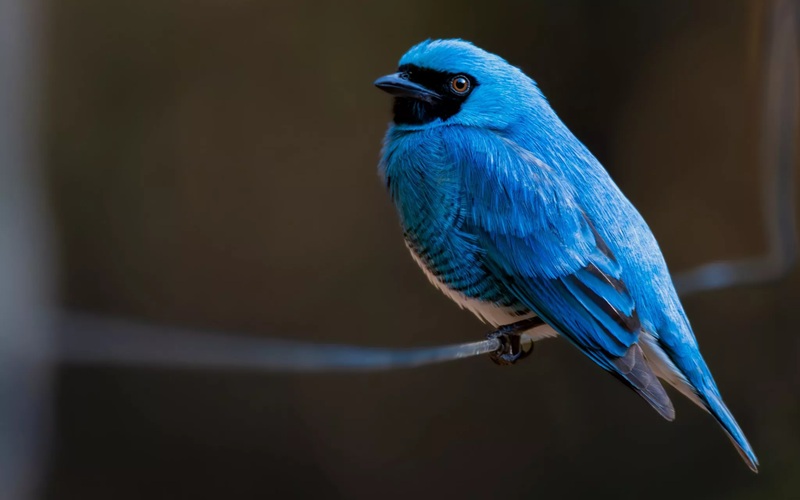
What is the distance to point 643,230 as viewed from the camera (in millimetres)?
3199

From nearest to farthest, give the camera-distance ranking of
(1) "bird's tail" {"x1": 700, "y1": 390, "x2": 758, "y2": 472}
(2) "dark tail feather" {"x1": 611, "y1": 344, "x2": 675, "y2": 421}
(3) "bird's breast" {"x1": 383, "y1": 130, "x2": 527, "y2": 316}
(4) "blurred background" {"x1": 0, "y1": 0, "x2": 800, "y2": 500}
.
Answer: (2) "dark tail feather" {"x1": 611, "y1": 344, "x2": 675, "y2": 421}, (1) "bird's tail" {"x1": 700, "y1": 390, "x2": 758, "y2": 472}, (3) "bird's breast" {"x1": 383, "y1": 130, "x2": 527, "y2": 316}, (4) "blurred background" {"x1": 0, "y1": 0, "x2": 800, "y2": 500}

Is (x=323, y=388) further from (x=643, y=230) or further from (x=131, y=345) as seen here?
(x=131, y=345)

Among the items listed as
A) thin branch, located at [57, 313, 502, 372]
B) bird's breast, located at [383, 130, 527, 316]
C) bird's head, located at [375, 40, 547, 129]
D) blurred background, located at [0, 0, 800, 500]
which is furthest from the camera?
blurred background, located at [0, 0, 800, 500]

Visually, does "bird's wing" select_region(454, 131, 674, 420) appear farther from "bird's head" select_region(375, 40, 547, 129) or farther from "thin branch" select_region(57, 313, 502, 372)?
"thin branch" select_region(57, 313, 502, 372)

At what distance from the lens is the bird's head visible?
3.21m

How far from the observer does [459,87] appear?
10.6ft

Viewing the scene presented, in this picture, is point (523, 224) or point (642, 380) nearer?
point (642, 380)

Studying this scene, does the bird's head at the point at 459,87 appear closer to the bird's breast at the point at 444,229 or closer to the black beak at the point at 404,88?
the black beak at the point at 404,88

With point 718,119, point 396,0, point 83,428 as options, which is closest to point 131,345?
point 83,428

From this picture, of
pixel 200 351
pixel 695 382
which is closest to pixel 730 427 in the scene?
pixel 695 382

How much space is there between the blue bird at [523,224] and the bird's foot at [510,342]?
2 centimetres

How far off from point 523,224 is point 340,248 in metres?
3.17

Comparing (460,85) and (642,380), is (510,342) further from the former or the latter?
(460,85)

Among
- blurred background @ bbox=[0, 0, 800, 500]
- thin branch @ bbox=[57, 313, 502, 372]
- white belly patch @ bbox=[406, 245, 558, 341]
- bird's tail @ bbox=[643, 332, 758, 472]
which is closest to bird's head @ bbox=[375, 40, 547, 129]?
white belly patch @ bbox=[406, 245, 558, 341]
